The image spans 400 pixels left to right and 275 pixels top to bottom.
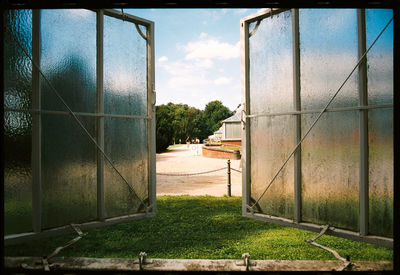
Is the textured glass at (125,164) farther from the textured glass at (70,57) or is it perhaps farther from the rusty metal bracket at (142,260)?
the rusty metal bracket at (142,260)

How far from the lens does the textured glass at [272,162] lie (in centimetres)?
478

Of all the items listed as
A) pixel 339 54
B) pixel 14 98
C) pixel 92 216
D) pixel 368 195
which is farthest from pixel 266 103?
pixel 14 98

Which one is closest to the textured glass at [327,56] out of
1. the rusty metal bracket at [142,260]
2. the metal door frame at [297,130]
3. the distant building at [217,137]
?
the metal door frame at [297,130]

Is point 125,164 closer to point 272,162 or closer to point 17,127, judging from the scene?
point 17,127

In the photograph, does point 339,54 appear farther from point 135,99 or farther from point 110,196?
point 110,196

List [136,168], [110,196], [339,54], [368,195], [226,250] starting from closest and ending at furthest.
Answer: [368,195] → [339,54] → [226,250] → [110,196] → [136,168]

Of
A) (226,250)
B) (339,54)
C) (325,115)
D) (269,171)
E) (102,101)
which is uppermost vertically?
(339,54)

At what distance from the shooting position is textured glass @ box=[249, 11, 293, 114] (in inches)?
188

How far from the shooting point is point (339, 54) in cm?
414

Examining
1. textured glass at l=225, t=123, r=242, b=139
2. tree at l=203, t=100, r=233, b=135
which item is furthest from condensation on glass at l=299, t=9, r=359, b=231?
tree at l=203, t=100, r=233, b=135

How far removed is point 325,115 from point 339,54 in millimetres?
945

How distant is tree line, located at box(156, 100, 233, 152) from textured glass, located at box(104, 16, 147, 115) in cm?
2918

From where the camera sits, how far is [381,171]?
12.0ft

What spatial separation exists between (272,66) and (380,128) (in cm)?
210
